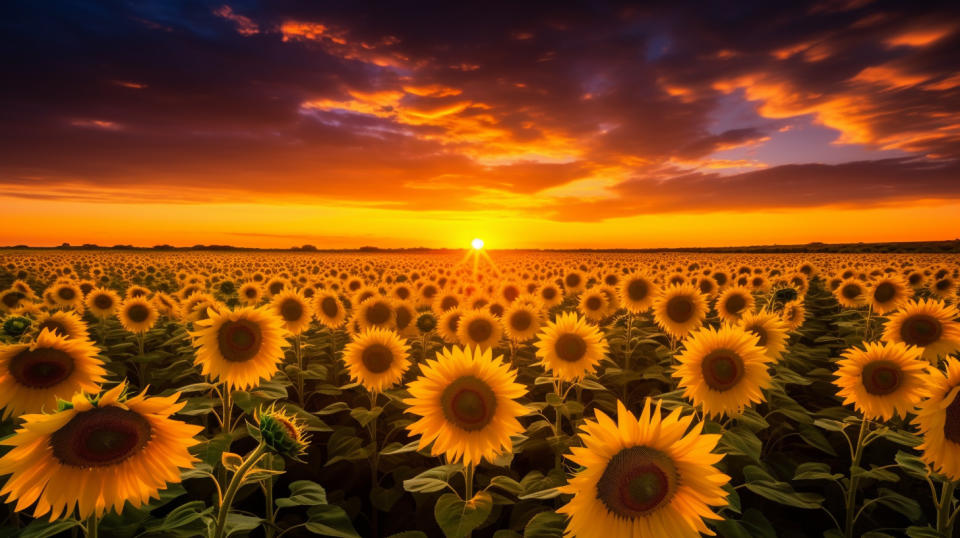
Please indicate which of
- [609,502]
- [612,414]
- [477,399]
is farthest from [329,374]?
[609,502]

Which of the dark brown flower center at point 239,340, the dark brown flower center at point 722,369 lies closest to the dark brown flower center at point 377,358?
the dark brown flower center at point 239,340

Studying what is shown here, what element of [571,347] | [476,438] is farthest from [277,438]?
[571,347]

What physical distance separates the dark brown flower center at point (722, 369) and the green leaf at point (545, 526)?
214 cm

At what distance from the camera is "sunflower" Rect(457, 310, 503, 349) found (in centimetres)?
816

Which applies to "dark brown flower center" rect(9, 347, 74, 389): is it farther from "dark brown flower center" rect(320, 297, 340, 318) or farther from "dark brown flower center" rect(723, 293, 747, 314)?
"dark brown flower center" rect(723, 293, 747, 314)

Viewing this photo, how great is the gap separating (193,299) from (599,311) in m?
9.24

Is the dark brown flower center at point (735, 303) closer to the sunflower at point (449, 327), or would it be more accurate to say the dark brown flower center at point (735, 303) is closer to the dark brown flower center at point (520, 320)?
the dark brown flower center at point (520, 320)

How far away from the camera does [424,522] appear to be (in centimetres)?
494

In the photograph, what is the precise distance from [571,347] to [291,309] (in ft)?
17.4

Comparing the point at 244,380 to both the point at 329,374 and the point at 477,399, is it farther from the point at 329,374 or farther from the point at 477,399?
the point at 329,374

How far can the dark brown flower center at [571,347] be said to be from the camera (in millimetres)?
5941

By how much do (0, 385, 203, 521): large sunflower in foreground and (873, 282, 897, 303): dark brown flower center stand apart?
12.6m

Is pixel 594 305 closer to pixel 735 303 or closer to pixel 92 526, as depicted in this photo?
pixel 735 303

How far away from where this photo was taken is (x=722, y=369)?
4.34m
